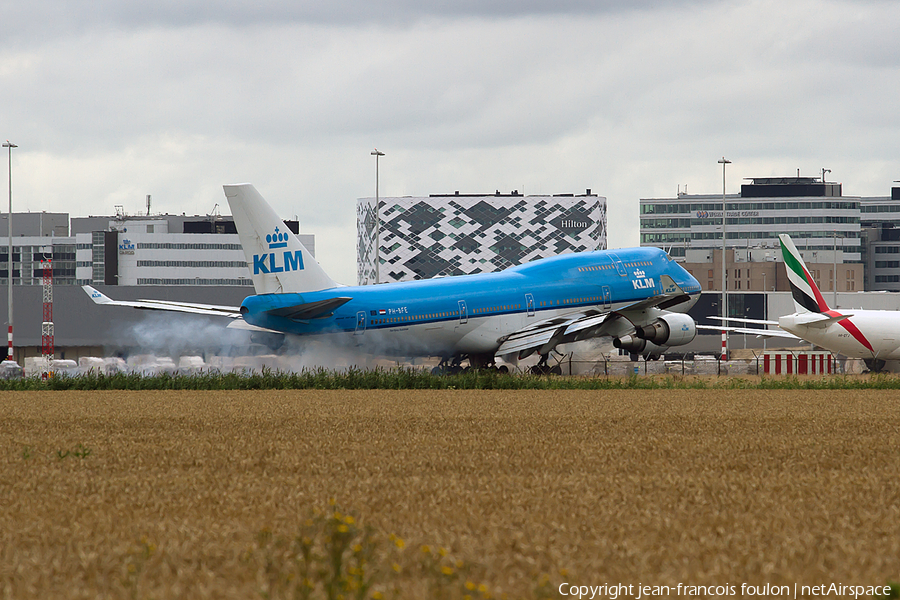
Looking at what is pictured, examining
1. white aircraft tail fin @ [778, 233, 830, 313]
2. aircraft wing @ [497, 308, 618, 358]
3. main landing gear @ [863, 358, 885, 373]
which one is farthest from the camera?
main landing gear @ [863, 358, 885, 373]

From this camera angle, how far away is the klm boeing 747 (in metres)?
47.0

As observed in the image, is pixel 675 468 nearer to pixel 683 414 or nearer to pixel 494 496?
pixel 494 496

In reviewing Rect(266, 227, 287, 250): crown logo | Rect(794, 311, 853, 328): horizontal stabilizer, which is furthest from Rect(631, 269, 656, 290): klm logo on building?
Rect(266, 227, 287, 250): crown logo

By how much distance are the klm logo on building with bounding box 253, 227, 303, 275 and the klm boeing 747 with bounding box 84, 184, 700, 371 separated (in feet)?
0.13

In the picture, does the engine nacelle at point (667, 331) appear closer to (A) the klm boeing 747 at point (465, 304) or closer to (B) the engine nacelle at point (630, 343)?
(A) the klm boeing 747 at point (465, 304)

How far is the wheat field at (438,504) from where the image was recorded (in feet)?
31.6

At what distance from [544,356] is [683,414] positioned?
83.0 ft

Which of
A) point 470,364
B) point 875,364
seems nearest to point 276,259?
point 470,364

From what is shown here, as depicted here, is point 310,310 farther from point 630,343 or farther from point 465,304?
point 630,343

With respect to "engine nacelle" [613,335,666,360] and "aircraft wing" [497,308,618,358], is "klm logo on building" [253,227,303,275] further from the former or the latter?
"engine nacelle" [613,335,666,360]

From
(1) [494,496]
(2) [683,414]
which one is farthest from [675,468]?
(2) [683,414]

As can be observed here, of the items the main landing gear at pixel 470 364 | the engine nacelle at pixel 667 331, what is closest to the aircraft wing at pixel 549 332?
the main landing gear at pixel 470 364

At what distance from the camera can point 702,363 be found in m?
67.7

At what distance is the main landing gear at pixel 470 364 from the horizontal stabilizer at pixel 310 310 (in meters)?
8.79
